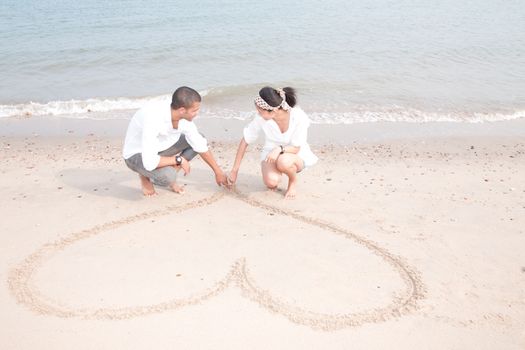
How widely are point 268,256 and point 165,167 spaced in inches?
62.2

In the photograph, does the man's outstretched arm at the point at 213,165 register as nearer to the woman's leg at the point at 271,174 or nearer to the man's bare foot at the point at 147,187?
the woman's leg at the point at 271,174

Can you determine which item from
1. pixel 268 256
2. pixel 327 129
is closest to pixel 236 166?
pixel 268 256

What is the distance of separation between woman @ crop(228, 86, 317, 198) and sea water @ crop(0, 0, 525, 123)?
3.13 metres

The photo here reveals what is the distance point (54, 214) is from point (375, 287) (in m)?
3.09

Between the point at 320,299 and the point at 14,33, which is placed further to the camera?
the point at 14,33

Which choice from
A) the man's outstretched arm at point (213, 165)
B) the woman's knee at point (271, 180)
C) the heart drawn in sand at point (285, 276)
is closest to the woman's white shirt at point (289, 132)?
the woman's knee at point (271, 180)

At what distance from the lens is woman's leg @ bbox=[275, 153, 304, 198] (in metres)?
5.15

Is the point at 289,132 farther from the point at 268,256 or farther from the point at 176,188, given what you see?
the point at 268,256

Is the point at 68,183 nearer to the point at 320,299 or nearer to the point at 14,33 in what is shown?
the point at 320,299

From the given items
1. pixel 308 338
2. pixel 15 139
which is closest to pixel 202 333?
pixel 308 338

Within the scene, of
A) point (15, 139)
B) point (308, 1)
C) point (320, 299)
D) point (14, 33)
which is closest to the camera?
point (320, 299)

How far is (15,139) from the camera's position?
7551mm

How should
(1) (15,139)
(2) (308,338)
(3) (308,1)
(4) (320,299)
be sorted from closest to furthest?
(2) (308,338), (4) (320,299), (1) (15,139), (3) (308,1)

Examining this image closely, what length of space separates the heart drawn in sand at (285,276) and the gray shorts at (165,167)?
47cm
